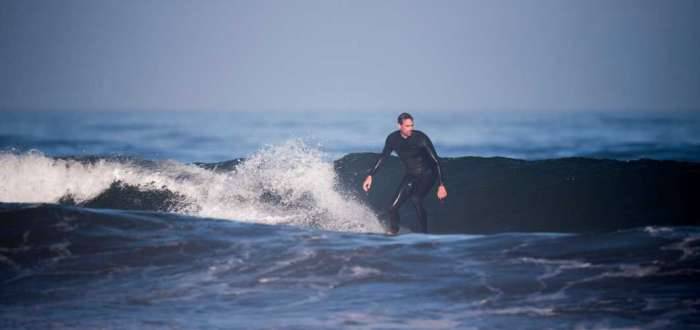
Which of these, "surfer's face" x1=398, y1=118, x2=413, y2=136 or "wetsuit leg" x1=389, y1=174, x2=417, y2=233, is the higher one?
"surfer's face" x1=398, y1=118, x2=413, y2=136

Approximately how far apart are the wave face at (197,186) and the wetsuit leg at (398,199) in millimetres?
1733

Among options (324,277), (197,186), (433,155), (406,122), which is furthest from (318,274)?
(197,186)

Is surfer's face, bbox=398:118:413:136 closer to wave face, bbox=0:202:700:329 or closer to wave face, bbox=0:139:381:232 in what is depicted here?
wave face, bbox=0:202:700:329

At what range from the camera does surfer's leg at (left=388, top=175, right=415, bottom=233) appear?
13195mm

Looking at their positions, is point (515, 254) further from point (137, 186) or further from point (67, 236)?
point (137, 186)

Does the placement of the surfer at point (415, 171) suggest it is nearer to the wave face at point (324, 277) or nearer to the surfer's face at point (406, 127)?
the surfer's face at point (406, 127)

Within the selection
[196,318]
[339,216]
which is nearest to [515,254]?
[196,318]

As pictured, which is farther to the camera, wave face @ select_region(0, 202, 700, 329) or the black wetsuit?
the black wetsuit

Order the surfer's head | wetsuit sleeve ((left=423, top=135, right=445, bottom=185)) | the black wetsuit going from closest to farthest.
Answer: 1. the surfer's head
2. wetsuit sleeve ((left=423, top=135, right=445, bottom=185))
3. the black wetsuit

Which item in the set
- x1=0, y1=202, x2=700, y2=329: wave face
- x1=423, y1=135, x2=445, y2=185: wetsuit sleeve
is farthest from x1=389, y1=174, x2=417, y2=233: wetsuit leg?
x1=0, y1=202, x2=700, y2=329: wave face

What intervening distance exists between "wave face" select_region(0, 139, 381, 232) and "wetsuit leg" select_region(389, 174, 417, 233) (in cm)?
173

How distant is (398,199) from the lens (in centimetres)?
1322

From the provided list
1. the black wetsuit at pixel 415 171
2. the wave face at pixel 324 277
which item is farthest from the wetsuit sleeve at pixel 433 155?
the wave face at pixel 324 277

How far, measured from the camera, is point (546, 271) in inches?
383
